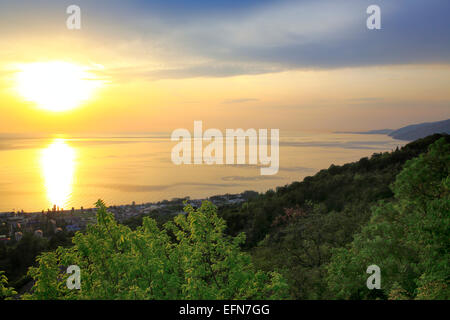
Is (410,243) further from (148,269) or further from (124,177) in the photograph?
(124,177)

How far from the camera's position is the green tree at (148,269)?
7.90 m

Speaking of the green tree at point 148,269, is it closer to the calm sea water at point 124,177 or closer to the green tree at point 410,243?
the green tree at point 410,243

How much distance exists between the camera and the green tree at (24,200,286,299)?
25.9 ft

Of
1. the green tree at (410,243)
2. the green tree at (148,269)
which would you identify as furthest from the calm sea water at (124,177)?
the green tree at (410,243)

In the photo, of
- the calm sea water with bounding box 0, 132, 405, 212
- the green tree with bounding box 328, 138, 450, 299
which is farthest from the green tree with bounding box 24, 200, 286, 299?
the calm sea water with bounding box 0, 132, 405, 212

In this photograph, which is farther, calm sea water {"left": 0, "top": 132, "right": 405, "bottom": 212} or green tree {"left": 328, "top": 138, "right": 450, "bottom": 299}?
calm sea water {"left": 0, "top": 132, "right": 405, "bottom": 212}

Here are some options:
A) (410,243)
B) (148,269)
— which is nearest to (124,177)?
(148,269)

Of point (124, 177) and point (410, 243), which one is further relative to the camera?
point (124, 177)

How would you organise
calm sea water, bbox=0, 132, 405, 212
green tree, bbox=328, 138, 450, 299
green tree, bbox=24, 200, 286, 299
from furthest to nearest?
calm sea water, bbox=0, 132, 405, 212 → green tree, bbox=328, 138, 450, 299 → green tree, bbox=24, 200, 286, 299

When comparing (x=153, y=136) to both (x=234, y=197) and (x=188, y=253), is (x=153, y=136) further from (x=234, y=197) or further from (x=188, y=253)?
(x=188, y=253)

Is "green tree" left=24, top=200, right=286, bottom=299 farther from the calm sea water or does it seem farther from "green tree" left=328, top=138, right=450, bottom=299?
the calm sea water

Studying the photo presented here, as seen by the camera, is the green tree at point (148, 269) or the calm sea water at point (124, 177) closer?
the green tree at point (148, 269)

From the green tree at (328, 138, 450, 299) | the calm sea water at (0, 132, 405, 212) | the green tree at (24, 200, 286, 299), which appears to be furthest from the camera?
the calm sea water at (0, 132, 405, 212)

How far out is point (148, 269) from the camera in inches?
330
